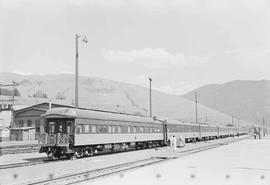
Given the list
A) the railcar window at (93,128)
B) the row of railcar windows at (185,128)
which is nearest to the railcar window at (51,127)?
the railcar window at (93,128)

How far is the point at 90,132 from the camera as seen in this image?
2764cm

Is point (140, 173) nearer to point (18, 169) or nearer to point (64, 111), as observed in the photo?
point (18, 169)

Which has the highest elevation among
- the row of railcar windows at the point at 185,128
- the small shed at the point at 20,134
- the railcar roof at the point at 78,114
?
the railcar roof at the point at 78,114

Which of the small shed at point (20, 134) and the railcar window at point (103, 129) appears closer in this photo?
the railcar window at point (103, 129)

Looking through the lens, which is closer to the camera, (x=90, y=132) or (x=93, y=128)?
(x=90, y=132)

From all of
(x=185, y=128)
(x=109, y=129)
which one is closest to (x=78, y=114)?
(x=109, y=129)

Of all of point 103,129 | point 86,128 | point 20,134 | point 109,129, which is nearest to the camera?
point 86,128

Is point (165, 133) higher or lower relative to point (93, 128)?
lower

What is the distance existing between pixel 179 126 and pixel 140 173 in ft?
109

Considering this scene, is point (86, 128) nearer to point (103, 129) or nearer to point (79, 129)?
point (79, 129)

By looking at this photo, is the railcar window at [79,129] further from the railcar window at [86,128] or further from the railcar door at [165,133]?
the railcar door at [165,133]

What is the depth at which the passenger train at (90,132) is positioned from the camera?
2577 centimetres

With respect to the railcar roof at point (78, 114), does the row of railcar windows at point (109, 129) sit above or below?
below

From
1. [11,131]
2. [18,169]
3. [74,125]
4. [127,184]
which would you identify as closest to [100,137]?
[74,125]
